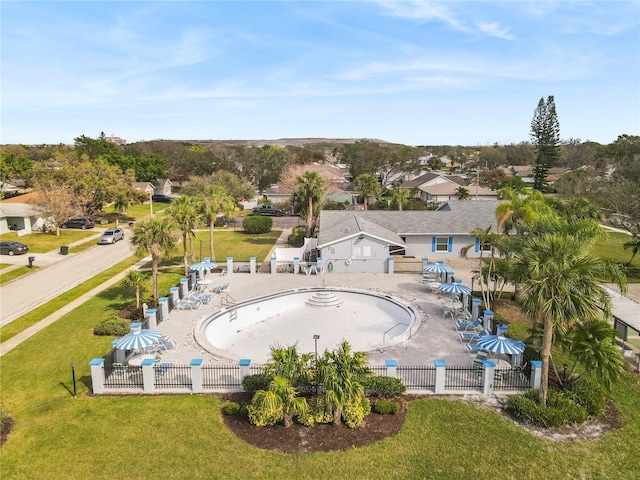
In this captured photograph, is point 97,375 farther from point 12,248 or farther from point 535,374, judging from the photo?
point 12,248

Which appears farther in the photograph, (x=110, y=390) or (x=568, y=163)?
(x=568, y=163)

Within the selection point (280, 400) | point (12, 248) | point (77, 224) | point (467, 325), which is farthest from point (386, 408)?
point (77, 224)

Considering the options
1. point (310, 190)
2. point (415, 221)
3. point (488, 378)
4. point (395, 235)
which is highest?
point (310, 190)

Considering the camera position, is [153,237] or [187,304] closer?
[153,237]

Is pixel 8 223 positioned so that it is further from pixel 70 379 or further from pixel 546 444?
pixel 546 444

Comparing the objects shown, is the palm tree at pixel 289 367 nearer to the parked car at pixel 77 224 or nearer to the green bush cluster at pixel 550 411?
the green bush cluster at pixel 550 411

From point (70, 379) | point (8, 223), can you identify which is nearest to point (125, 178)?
point (8, 223)

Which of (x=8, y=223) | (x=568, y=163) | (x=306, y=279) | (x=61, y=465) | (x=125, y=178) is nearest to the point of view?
(x=61, y=465)
